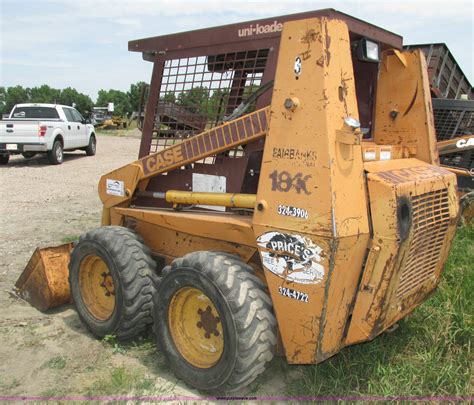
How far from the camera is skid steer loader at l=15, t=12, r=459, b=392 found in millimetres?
2547

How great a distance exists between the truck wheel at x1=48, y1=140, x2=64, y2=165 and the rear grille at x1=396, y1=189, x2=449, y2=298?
12656 mm

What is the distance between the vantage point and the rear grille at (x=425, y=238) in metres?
2.78

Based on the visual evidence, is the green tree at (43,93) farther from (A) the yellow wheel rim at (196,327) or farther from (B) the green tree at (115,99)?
(A) the yellow wheel rim at (196,327)

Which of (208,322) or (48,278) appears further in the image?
(48,278)

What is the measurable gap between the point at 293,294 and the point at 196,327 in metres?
0.84

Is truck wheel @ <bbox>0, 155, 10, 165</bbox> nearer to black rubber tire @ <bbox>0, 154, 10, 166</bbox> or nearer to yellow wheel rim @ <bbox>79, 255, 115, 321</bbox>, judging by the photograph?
black rubber tire @ <bbox>0, 154, 10, 166</bbox>

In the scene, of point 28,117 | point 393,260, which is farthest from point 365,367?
point 28,117

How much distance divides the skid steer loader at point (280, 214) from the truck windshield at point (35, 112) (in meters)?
11.7

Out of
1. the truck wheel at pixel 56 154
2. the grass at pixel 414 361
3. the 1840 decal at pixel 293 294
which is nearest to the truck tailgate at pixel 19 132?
the truck wheel at pixel 56 154

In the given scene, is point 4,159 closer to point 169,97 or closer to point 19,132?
point 19,132

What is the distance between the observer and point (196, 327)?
317cm

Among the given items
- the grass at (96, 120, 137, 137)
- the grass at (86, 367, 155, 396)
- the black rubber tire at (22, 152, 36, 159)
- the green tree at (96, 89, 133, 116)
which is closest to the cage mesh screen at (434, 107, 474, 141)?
the grass at (86, 367, 155, 396)

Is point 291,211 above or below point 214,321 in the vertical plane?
above

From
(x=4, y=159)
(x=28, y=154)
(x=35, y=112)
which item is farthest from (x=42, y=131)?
(x=4, y=159)
